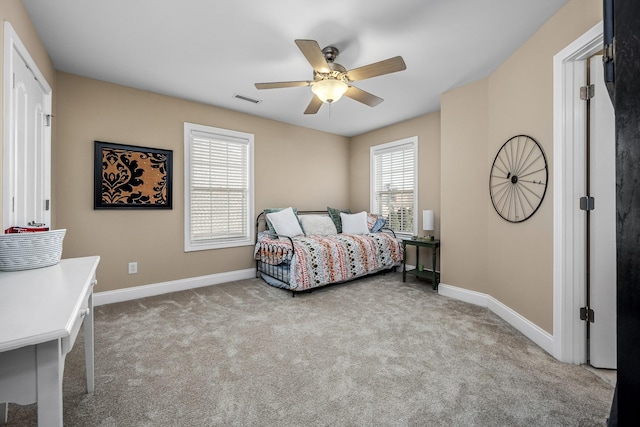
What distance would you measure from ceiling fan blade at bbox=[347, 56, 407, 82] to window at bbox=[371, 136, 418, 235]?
2.43m

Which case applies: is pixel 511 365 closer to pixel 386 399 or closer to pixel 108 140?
pixel 386 399

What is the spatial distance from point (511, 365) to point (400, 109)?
11.0ft

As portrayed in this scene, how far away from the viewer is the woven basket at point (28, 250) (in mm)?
1252

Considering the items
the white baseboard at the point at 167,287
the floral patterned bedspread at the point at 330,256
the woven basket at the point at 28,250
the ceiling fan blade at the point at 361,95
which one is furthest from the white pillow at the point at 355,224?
the woven basket at the point at 28,250

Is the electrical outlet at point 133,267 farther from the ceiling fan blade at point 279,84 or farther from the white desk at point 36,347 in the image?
the white desk at point 36,347

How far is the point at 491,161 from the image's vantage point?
9.71 feet

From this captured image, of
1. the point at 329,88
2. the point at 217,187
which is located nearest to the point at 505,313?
the point at 329,88

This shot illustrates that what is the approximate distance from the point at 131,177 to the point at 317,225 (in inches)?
102

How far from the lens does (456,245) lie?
3.42m

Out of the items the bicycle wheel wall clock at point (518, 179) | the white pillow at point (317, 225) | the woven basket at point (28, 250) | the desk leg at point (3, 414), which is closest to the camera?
the woven basket at point (28, 250)

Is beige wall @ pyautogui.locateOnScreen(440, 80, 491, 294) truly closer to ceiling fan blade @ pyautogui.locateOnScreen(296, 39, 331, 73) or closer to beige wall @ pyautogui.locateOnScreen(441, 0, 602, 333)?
beige wall @ pyautogui.locateOnScreen(441, 0, 602, 333)

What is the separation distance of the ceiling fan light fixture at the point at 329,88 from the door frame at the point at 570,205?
5.19 feet

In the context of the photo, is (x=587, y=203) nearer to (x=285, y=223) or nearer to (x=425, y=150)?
(x=425, y=150)

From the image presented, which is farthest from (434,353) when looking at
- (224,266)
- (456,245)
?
(224,266)
